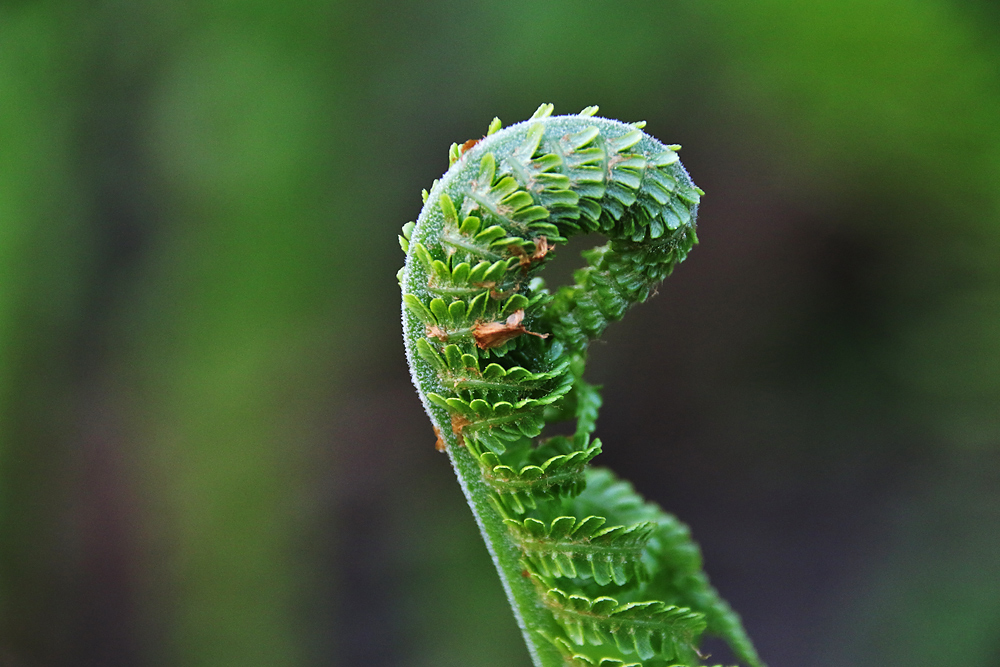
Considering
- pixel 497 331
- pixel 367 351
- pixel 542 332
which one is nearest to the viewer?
pixel 497 331

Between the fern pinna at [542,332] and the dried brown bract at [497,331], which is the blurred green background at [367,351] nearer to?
the fern pinna at [542,332]

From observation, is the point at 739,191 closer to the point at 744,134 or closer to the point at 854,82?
the point at 744,134

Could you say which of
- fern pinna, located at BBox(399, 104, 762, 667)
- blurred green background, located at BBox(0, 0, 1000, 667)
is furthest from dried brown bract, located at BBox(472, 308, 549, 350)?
blurred green background, located at BBox(0, 0, 1000, 667)

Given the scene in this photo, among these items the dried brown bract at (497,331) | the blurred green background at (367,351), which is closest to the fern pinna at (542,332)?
the dried brown bract at (497,331)

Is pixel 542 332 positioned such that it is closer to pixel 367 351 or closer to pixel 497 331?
pixel 497 331

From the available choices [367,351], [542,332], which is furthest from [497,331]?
[367,351]

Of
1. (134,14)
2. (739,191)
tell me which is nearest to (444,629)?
(739,191)
